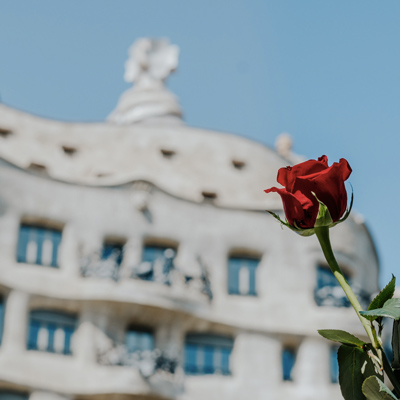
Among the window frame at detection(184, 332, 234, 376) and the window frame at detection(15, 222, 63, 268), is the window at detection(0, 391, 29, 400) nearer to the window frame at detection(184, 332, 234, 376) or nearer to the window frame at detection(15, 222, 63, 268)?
the window frame at detection(15, 222, 63, 268)

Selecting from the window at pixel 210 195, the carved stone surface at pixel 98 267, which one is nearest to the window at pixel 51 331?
the carved stone surface at pixel 98 267

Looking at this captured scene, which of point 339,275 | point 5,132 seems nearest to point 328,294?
point 5,132

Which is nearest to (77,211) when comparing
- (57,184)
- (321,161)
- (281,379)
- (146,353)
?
(57,184)

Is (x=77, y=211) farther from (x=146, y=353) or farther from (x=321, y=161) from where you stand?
(x=321, y=161)

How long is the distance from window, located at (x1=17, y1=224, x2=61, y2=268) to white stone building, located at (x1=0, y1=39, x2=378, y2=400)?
1.2 inches

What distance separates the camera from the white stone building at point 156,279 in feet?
67.7

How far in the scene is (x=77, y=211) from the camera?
22.5 metres

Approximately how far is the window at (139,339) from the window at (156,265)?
47.7 inches

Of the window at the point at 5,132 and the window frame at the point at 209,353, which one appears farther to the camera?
the window at the point at 5,132

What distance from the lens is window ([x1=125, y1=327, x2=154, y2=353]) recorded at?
21516mm

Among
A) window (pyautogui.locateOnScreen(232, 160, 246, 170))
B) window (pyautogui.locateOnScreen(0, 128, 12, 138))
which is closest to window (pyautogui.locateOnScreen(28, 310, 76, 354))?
window (pyautogui.locateOnScreen(0, 128, 12, 138))

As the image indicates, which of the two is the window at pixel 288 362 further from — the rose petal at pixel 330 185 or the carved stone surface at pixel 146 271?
the rose petal at pixel 330 185

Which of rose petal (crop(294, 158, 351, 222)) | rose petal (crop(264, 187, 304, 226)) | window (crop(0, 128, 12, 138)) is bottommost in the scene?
rose petal (crop(264, 187, 304, 226))

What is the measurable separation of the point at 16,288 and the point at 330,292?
23.8 ft
